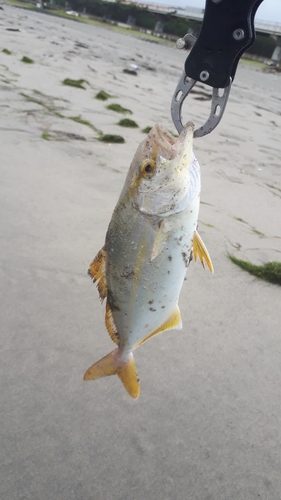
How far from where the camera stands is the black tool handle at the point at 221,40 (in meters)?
1.48

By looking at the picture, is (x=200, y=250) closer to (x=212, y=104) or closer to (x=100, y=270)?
(x=100, y=270)

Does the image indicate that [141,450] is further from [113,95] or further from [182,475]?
[113,95]

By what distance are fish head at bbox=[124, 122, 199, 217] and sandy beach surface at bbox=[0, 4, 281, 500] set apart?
48.6 inches

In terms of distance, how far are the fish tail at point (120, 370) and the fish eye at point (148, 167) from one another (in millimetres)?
914

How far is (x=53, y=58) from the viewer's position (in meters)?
13.0

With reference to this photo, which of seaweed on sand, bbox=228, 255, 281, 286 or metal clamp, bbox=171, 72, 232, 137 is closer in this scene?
metal clamp, bbox=171, 72, 232, 137

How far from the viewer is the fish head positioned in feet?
6.02

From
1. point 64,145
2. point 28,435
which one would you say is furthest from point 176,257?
point 64,145

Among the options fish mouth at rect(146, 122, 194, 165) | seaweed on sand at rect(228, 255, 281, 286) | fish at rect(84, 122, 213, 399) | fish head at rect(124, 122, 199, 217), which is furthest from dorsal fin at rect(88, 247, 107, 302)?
seaweed on sand at rect(228, 255, 281, 286)

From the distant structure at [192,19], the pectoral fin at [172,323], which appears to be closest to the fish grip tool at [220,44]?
the pectoral fin at [172,323]

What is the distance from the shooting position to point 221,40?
1.54 m

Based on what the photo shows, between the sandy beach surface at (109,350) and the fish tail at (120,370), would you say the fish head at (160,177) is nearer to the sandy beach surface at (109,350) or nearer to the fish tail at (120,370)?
the fish tail at (120,370)

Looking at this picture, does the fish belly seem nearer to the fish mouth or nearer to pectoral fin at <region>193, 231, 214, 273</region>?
pectoral fin at <region>193, 231, 214, 273</region>

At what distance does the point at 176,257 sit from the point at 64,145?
4401 millimetres
